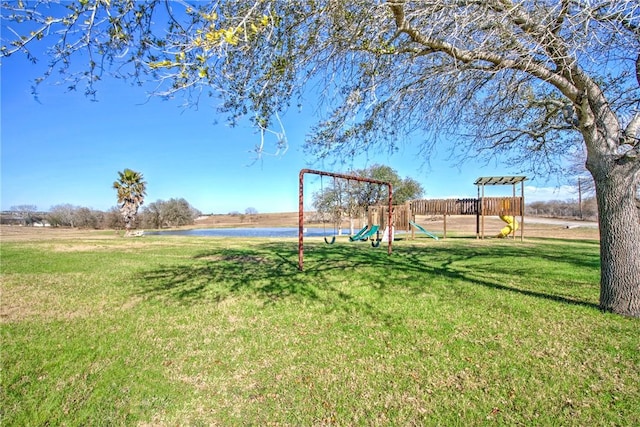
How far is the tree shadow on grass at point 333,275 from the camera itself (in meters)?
6.77

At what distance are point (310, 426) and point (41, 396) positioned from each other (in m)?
2.57

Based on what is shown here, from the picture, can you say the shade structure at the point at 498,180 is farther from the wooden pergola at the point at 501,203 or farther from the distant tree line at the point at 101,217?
the distant tree line at the point at 101,217

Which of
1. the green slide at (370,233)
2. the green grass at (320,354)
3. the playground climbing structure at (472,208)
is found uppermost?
the playground climbing structure at (472,208)

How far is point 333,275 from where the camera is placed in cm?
862

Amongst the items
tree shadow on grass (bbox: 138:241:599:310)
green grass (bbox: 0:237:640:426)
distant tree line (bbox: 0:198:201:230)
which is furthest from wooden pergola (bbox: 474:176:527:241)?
distant tree line (bbox: 0:198:201:230)

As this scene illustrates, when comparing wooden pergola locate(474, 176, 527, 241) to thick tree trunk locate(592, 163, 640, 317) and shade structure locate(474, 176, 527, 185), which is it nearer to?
shade structure locate(474, 176, 527, 185)

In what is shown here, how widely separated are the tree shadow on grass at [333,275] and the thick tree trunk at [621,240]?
0.57m

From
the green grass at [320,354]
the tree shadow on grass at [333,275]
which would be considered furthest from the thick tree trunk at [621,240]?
the tree shadow on grass at [333,275]

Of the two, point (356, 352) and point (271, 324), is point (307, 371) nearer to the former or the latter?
point (356, 352)

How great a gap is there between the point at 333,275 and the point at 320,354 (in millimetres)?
Answer: 4732

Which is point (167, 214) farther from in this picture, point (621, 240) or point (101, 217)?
point (621, 240)

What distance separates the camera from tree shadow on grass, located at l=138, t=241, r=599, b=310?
22.2 ft

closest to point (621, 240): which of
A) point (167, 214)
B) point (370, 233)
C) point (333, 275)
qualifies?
point (333, 275)

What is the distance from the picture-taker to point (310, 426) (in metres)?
2.60
